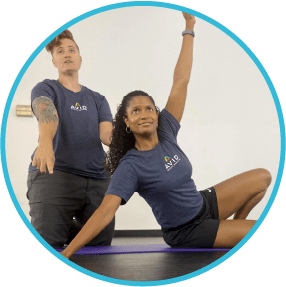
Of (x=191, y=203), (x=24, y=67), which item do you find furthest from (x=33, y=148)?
(x=191, y=203)

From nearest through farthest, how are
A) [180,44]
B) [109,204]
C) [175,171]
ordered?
[109,204] → [175,171] → [180,44]

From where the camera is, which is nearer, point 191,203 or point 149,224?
point 191,203

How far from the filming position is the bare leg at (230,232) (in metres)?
1.43

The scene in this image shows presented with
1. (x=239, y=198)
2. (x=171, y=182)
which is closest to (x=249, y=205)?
(x=239, y=198)

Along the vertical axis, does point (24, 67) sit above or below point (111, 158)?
above

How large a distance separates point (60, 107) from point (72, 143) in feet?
0.53

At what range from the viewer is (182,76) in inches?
60.2

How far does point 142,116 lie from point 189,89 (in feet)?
1.05

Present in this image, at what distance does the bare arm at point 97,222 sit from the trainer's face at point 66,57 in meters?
0.62

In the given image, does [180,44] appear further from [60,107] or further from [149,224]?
[149,224]

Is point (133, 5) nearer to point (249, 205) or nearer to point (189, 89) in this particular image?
point (189, 89)

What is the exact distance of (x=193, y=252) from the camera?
1.42 meters

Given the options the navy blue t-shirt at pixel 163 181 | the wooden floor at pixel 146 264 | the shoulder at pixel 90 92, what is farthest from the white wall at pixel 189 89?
the wooden floor at pixel 146 264

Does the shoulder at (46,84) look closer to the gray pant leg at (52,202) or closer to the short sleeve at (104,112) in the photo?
the short sleeve at (104,112)
